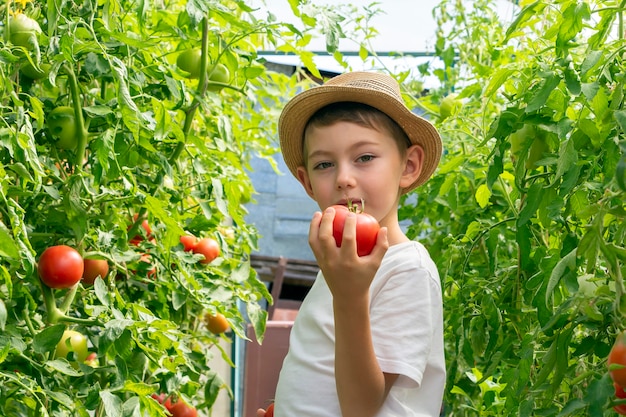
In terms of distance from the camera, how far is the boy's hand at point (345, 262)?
100 centimetres

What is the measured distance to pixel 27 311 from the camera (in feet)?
4.78

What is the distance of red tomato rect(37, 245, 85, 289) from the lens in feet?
4.79

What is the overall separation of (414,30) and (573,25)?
11.7 feet

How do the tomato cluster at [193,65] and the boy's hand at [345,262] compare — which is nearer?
the boy's hand at [345,262]

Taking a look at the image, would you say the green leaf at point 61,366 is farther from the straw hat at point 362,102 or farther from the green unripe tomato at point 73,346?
the straw hat at point 362,102

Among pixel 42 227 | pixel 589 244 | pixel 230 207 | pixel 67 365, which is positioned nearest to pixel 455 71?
pixel 230 207

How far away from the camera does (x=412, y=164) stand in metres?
1.34

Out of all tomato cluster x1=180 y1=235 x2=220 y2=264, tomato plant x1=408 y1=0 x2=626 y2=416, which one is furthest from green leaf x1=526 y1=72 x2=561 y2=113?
tomato cluster x1=180 y1=235 x2=220 y2=264

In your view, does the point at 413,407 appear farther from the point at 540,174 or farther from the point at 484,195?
the point at 484,195

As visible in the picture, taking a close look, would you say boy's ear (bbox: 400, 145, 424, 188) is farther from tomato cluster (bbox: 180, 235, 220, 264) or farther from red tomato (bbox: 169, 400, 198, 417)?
red tomato (bbox: 169, 400, 198, 417)

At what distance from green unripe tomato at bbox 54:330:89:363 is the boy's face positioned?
59 cm

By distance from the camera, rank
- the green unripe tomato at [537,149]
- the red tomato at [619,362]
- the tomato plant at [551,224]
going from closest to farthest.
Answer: the red tomato at [619,362]
the tomato plant at [551,224]
the green unripe tomato at [537,149]

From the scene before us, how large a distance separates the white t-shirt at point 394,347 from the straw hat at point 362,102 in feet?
0.62

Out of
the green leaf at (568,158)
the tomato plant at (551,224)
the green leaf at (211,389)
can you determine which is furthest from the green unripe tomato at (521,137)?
the green leaf at (211,389)
